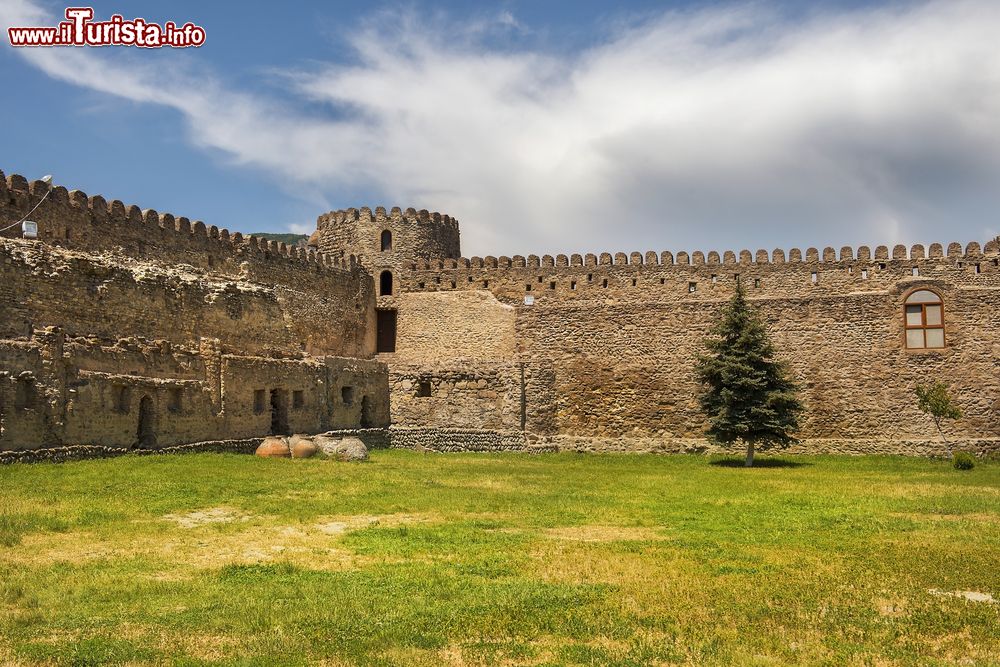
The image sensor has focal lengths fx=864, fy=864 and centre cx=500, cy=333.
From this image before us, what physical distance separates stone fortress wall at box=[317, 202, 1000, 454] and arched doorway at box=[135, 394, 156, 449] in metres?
10.00

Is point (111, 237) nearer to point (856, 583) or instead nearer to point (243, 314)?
point (243, 314)

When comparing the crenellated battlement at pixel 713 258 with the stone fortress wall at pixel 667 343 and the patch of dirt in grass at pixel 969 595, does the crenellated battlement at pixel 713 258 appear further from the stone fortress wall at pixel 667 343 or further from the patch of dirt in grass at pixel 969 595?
the patch of dirt in grass at pixel 969 595

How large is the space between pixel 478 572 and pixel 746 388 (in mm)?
15816

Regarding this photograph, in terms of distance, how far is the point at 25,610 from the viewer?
291 inches

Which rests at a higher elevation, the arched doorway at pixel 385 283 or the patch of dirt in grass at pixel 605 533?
the arched doorway at pixel 385 283

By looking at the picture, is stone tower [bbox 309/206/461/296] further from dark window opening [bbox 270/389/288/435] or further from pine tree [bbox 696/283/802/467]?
pine tree [bbox 696/283/802/467]

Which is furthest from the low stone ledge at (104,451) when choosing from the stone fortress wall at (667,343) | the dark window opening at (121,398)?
the stone fortress wall at (667,343)

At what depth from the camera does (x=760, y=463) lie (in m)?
23.6

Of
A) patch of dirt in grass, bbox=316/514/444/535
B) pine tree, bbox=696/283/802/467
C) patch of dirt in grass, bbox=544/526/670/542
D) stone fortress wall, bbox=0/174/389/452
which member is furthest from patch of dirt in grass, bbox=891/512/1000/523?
stone fortress wall, bbox=0/174/389/452

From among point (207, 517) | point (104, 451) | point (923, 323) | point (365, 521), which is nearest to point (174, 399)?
point (104, 451)

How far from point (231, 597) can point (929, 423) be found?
2337 cm

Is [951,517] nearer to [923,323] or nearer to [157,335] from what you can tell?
[923,323]

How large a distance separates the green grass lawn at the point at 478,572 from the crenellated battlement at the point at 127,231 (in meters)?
6.18

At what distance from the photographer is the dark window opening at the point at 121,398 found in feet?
62.7
